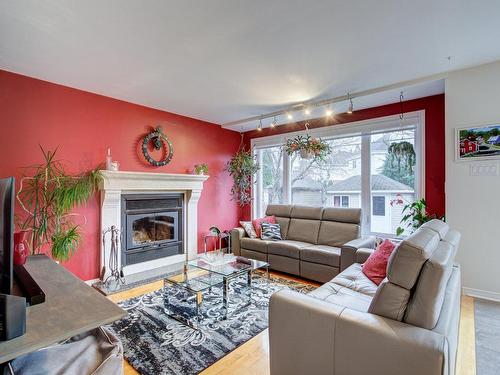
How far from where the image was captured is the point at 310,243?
4141mm

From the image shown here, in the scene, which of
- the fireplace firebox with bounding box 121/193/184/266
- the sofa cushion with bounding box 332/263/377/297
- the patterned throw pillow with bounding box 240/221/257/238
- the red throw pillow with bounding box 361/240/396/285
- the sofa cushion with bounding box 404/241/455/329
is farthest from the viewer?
the patterned throw pillow with bounding box 240/221/257/238

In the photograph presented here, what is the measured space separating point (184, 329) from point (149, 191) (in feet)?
7.90

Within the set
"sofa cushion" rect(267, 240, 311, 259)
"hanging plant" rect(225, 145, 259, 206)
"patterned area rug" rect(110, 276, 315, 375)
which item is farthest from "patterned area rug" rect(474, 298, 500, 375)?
"hanging plant" rect(225, 145, 259, 206)

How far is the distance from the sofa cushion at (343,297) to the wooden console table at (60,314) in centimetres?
153

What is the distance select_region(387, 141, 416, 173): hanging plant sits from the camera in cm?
386

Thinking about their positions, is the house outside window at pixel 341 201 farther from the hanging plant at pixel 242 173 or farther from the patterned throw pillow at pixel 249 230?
the hanging plant at pixel 242 173

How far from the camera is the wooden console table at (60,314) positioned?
2.85 feet

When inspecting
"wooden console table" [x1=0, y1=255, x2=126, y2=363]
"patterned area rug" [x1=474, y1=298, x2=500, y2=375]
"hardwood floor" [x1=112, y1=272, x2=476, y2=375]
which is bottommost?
"hardwood floor" [x1=112, y1=272, x2=476, y2=375]

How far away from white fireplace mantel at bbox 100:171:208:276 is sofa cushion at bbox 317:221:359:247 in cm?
223

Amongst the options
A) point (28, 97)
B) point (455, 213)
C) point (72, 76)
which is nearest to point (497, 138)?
point (455, 213)

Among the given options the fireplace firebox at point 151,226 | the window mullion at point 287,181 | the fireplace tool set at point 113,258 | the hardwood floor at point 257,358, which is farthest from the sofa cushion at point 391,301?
the window mullion at point 287,181

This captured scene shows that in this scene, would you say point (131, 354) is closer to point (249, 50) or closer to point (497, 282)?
point (249, 50)

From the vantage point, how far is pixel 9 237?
39.4 inches

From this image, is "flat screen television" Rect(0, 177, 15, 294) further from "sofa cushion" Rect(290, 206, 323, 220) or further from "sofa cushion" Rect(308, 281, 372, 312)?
"sofa cushion" Rect(290, 206, 323, 220)
